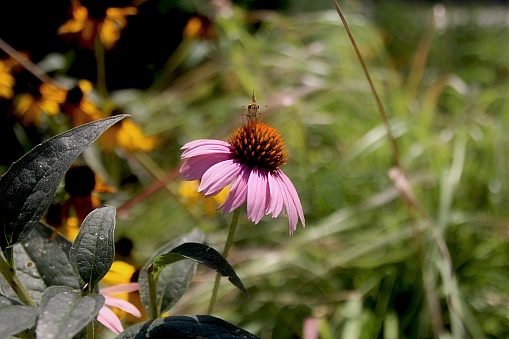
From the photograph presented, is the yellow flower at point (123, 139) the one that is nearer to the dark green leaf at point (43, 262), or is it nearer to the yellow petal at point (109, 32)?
the yellow petal at point (109, 32)

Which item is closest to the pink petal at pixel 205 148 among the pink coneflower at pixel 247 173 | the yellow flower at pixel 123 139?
the pink coneflower at pixel 247 173

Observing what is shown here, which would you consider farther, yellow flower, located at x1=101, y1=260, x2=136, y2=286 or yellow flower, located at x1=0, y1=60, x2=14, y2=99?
yellow flower, located at x1=0, y1=60, x2=14, y2=99

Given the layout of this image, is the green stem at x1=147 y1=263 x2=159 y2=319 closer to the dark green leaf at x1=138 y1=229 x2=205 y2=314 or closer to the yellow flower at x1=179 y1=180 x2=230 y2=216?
the dark green leaf at x1=138 y1=229 x2=205 y2=314

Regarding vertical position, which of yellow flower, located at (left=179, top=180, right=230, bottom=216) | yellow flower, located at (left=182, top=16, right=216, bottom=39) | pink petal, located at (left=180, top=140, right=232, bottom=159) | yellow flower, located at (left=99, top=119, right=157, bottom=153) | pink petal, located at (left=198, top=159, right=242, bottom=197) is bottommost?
A: pink petal, located at (left=198, top=159, right=242, bottom=197)

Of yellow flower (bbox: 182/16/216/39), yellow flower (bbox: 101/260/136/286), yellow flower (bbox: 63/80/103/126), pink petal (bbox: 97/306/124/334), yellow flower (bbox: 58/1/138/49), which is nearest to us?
pink petal (bbox: 97/306/124/334)

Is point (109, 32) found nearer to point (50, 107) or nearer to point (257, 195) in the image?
point (50, 107)

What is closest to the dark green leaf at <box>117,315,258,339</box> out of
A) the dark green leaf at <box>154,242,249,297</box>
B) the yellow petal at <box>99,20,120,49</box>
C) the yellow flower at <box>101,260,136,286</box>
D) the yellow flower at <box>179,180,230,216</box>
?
the dark green leaf at <box>154,242,249,297</box>
